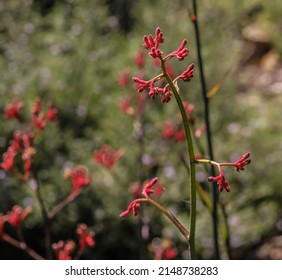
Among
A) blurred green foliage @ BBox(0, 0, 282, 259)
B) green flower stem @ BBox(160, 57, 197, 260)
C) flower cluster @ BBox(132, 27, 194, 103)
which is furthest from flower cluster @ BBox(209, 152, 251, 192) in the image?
blurred green foliage @ BBox(0, 0, 282, 259)

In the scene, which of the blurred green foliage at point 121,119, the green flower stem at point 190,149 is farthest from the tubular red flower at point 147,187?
the blurred green foliage at point 121,119

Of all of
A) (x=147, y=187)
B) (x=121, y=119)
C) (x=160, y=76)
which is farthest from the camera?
(x=121, y=119)

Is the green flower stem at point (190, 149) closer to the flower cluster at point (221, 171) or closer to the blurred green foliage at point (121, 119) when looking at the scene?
the flower cluster at point (221, 171)

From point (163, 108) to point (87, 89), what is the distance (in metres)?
0.68

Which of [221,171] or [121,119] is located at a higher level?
[121,119]

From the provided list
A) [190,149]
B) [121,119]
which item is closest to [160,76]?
[190,149]

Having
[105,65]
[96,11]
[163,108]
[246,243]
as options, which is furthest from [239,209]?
[96,11]

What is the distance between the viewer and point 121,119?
427 centimetres

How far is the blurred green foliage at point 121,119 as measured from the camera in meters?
3.40

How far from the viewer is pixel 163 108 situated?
15.0 ft

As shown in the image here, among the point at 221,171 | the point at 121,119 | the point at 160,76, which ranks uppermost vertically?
the point at 121,119

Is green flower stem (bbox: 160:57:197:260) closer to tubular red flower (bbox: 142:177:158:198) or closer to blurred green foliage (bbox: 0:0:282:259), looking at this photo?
tubular red flower (bbox: 142:177:158:198)

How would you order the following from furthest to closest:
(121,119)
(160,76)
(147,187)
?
(121,119) → (147,187) → (160,76)

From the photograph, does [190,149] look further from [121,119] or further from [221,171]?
[121,119]
